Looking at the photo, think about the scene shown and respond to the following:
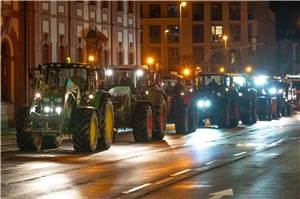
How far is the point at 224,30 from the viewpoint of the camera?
112m

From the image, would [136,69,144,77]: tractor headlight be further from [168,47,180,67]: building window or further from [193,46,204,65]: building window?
[193,46,204,65]: building window

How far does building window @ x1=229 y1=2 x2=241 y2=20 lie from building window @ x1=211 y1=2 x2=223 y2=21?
Result: 135 centimetres

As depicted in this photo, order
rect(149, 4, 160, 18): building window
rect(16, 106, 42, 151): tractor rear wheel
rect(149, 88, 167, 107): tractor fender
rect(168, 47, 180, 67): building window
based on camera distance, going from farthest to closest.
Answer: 1. rect(149, 4, 160, 18): building window
2. rect(168, 47, 180, 67): building window
3. rect(149, 88, 167, 107): tractor fender
4. rect(16, 106, 42, 151): tractor rear wheel

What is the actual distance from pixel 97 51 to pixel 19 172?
31548 mm

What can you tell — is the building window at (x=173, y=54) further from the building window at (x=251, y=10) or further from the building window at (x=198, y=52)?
the building window at (x=251, y=10)

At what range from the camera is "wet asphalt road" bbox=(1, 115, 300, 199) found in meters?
14.8

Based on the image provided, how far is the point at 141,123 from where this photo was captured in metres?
28.9

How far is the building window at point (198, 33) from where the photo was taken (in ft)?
365

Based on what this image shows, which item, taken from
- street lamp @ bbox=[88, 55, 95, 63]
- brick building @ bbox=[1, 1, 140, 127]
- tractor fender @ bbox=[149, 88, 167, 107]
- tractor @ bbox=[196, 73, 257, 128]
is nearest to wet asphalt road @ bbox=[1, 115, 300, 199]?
tractor fender @ bbox=[149, 88, 167, 107]

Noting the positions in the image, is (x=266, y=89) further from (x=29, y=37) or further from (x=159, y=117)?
(x=159, y=117)

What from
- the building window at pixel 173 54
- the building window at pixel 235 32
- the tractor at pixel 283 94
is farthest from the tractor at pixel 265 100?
the building window at pixel 235 32

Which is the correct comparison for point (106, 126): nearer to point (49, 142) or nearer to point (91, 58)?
point (49, 142)

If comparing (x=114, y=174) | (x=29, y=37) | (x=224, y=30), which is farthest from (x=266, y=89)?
(x=224, y=30)

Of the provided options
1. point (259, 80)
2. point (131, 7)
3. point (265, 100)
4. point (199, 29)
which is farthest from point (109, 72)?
point (199, 29)
